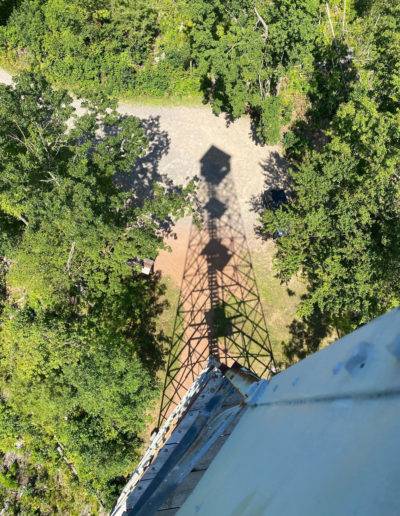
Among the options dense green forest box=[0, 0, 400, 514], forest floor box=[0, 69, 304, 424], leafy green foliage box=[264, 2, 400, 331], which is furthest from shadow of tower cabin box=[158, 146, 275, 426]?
leafy green foliage box=[264, 2, 400, 331]

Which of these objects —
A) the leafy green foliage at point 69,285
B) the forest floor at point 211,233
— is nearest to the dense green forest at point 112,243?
the leafy green foliage at point 69,285

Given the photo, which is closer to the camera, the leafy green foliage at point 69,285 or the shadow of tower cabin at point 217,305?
the leafy green foliage at point 69,285

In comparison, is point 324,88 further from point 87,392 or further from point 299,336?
point 87,392

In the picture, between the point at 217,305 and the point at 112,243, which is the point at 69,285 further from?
the point at 217,305

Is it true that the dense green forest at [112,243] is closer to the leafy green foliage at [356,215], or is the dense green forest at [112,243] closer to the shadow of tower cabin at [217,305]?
the leafy green foliage at [356,215]

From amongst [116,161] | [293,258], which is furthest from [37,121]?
[293,258]

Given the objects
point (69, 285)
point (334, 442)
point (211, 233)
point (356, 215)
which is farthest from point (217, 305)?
point (334, 442)
